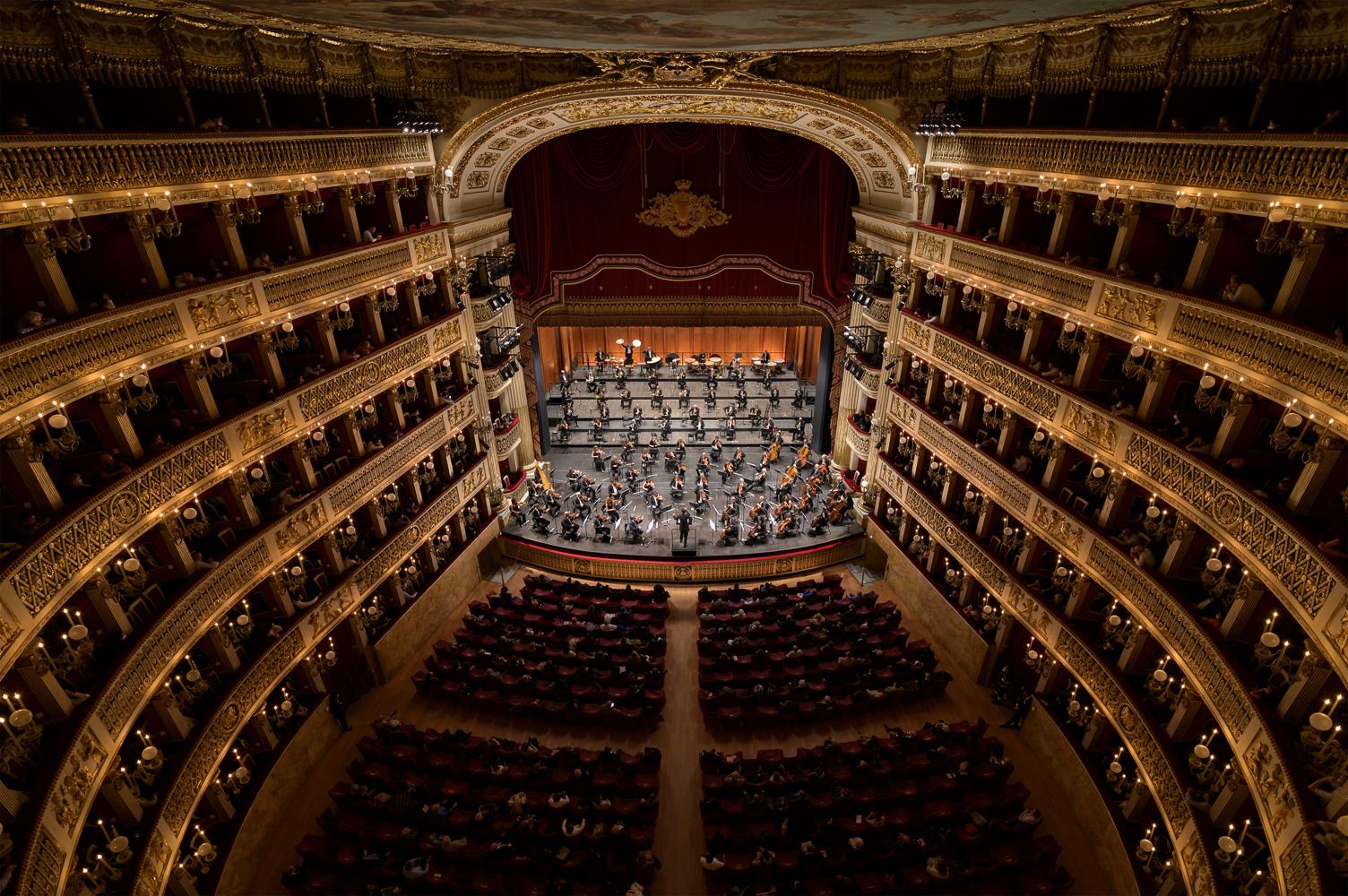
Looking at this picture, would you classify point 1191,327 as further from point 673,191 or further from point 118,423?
point 673,191

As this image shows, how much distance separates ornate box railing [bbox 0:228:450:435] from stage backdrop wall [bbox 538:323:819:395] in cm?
1527

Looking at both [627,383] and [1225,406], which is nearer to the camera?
[1225,406]

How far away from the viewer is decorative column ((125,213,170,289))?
1030cm

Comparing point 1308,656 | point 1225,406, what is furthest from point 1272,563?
point 1225,406

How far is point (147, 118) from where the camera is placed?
446 inches

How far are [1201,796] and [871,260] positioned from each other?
1404 centimetres

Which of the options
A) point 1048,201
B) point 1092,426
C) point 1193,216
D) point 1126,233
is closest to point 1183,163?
point 1193,216

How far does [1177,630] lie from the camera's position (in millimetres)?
10672

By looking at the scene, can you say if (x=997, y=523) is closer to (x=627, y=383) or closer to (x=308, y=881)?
(x=308, y=881)

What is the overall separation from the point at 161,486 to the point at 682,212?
56.6 feet

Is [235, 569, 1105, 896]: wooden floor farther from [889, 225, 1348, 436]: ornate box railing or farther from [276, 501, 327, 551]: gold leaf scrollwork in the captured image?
[889, 225, 1348, 436]: ornate box railing

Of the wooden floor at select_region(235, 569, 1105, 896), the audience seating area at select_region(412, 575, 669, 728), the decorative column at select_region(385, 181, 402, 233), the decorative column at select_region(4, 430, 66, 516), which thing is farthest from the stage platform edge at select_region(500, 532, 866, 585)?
the decorative column at select_region(4, 430, 66, 516)

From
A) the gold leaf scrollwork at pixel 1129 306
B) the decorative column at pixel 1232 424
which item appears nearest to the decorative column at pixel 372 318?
the gold leaf scrollwork at pixel 1129 306

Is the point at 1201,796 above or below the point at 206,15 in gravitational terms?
below
